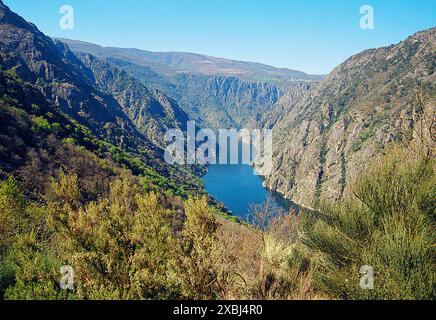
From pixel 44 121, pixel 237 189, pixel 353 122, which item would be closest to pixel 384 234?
pixel 44 121

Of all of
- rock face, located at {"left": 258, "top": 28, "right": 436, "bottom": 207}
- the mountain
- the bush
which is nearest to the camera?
the bush

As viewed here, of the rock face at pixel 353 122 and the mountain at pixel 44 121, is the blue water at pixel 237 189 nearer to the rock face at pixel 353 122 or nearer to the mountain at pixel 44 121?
the rock face at pixel 353 122

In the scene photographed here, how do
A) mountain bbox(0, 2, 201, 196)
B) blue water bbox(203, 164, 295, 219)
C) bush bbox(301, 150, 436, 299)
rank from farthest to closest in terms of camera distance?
1. blue water bbox(203, 164, 295, 219)
2. mountain bbox(0, 2, 201, 196)
3. bush bbox(301, 150, 436, 299)

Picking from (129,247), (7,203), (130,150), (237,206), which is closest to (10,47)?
(130,150)

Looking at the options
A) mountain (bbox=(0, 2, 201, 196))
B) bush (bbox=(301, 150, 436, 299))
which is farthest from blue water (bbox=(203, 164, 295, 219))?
bush (bbox=(301, 150, 436, 299))

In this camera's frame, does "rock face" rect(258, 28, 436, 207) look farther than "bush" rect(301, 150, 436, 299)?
Yes

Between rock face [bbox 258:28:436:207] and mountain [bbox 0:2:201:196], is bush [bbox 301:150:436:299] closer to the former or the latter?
mountain [bbox 0:2:201:196]
